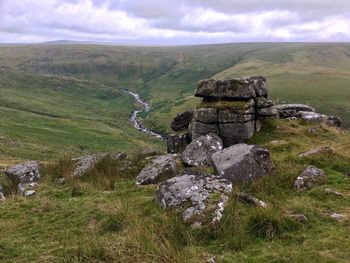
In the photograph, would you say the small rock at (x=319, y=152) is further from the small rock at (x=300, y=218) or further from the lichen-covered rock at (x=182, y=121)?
the lichen-covered rock at (x=182, y=121)

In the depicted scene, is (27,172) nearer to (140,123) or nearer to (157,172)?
(157,172)

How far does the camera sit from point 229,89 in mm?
27500

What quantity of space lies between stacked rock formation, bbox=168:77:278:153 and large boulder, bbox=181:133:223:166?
1820 millimetres

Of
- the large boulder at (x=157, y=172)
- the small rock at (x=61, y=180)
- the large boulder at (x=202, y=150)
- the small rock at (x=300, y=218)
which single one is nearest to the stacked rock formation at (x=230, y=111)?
the large boulder at (x=202, y=150)

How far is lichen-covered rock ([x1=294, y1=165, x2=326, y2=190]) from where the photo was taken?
15819 millimetres

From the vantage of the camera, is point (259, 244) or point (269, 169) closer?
point (259, 244)

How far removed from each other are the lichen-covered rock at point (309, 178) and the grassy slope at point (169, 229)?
339mm

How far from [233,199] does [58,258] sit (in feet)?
17.3

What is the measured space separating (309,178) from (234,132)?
402 inches

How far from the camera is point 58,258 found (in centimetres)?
1063

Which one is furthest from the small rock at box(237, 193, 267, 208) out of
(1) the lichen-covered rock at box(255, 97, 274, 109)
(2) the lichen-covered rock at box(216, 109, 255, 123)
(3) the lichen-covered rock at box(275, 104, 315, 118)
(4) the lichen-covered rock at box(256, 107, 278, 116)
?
(3) the lichen-covered rock at box(275, 104, 315, 118)

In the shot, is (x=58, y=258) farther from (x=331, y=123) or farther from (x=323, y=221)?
(x=331, y=123)

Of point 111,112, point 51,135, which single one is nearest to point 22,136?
point 51,135

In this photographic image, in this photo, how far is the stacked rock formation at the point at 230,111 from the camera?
86.2 feet
